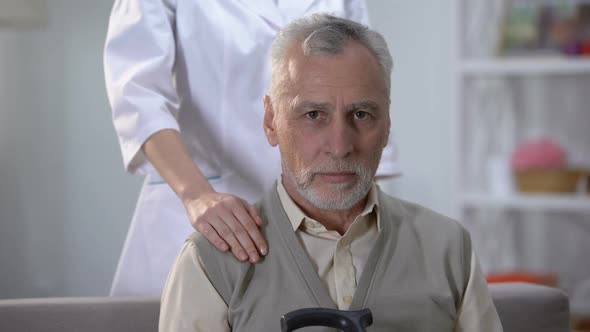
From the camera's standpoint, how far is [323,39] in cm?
133

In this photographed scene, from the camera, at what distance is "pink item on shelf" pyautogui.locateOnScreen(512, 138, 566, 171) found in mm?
3645

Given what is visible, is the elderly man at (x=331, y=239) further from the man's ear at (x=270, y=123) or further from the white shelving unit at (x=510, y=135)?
the white shelving unit at (x=510, y=135)

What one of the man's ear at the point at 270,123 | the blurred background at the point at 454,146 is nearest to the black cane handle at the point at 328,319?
the man's ear at the point at 270,123

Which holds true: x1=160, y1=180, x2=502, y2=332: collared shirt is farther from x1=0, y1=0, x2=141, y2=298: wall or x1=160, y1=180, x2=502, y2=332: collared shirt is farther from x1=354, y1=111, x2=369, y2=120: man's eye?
x1=0, y1=0, x2=141, y2=298: wall

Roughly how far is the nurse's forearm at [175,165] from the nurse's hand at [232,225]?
7cm

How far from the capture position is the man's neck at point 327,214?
137cm

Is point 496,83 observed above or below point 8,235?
above

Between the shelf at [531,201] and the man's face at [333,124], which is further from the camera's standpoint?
the shelf at [531,201]

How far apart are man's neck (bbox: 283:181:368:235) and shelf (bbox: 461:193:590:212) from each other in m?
2.42

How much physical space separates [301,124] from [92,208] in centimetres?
277

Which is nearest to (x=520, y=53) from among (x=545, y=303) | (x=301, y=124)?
(x=545, y=303)

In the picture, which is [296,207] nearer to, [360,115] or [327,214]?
[327,214]

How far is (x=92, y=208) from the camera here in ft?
12.8

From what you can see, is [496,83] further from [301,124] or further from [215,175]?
[301,124]
